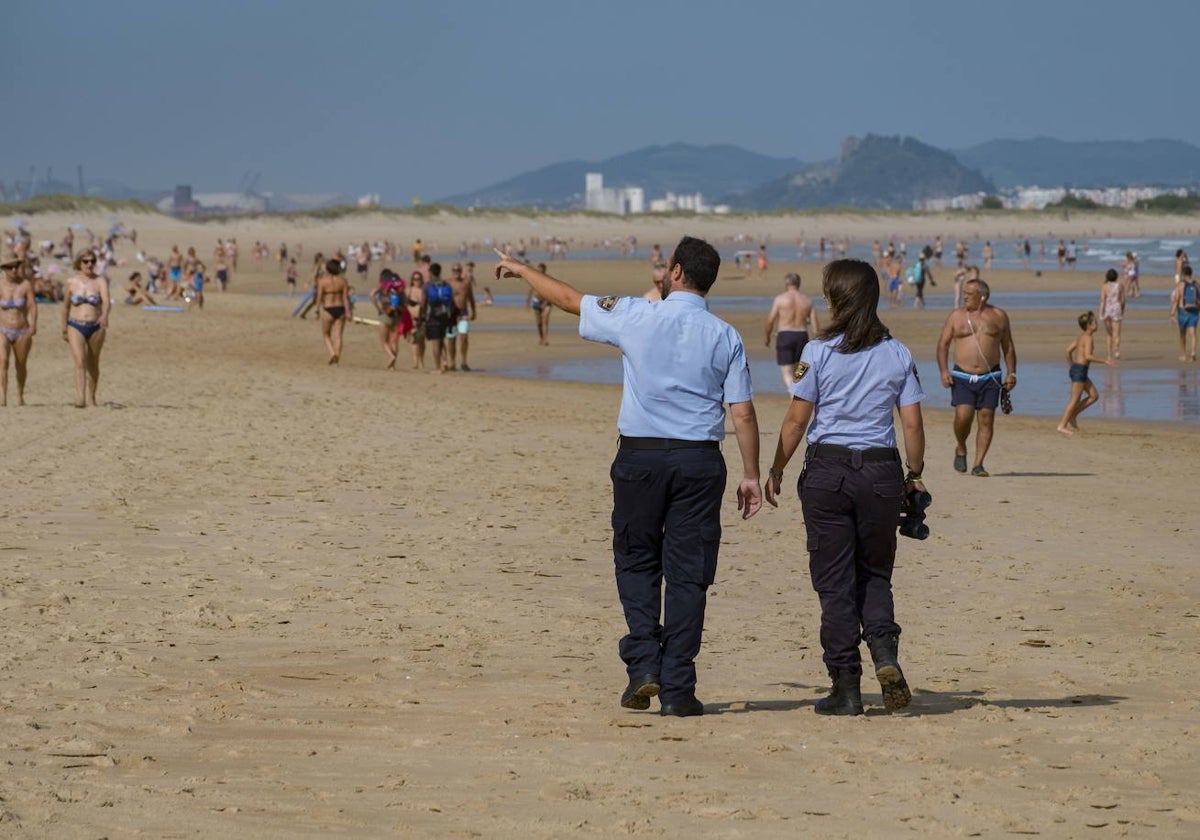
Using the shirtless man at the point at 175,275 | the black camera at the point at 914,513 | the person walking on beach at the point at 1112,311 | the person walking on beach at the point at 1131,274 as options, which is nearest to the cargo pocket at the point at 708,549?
the black camera at the point at 914,513

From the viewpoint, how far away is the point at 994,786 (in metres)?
5.29

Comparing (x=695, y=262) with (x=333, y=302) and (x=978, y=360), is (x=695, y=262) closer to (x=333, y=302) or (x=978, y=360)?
(x=978, y=360)

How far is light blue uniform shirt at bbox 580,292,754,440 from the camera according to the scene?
19.9ft

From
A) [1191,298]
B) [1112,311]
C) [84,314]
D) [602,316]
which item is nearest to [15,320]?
[84,314]

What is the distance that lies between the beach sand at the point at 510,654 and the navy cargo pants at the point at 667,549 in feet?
0.91

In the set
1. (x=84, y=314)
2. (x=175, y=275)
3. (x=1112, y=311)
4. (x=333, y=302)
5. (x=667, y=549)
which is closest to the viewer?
(x=667, y=549)

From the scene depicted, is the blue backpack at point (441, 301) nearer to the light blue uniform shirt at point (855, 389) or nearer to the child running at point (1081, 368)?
the child running at point (1081, 368)

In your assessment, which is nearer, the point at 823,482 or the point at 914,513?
the point at 823,482

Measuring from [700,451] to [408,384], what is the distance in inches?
632

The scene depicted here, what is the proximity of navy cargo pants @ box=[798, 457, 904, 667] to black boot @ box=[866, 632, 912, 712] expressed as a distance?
35mm

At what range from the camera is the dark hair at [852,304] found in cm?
613

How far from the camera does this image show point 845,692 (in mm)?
6227

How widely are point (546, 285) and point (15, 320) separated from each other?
1268 centimetres

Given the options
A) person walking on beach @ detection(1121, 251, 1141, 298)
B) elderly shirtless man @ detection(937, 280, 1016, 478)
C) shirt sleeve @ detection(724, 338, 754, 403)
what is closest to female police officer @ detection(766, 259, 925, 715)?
shirt sleeve @ detection(724, 338, 754, 403)
